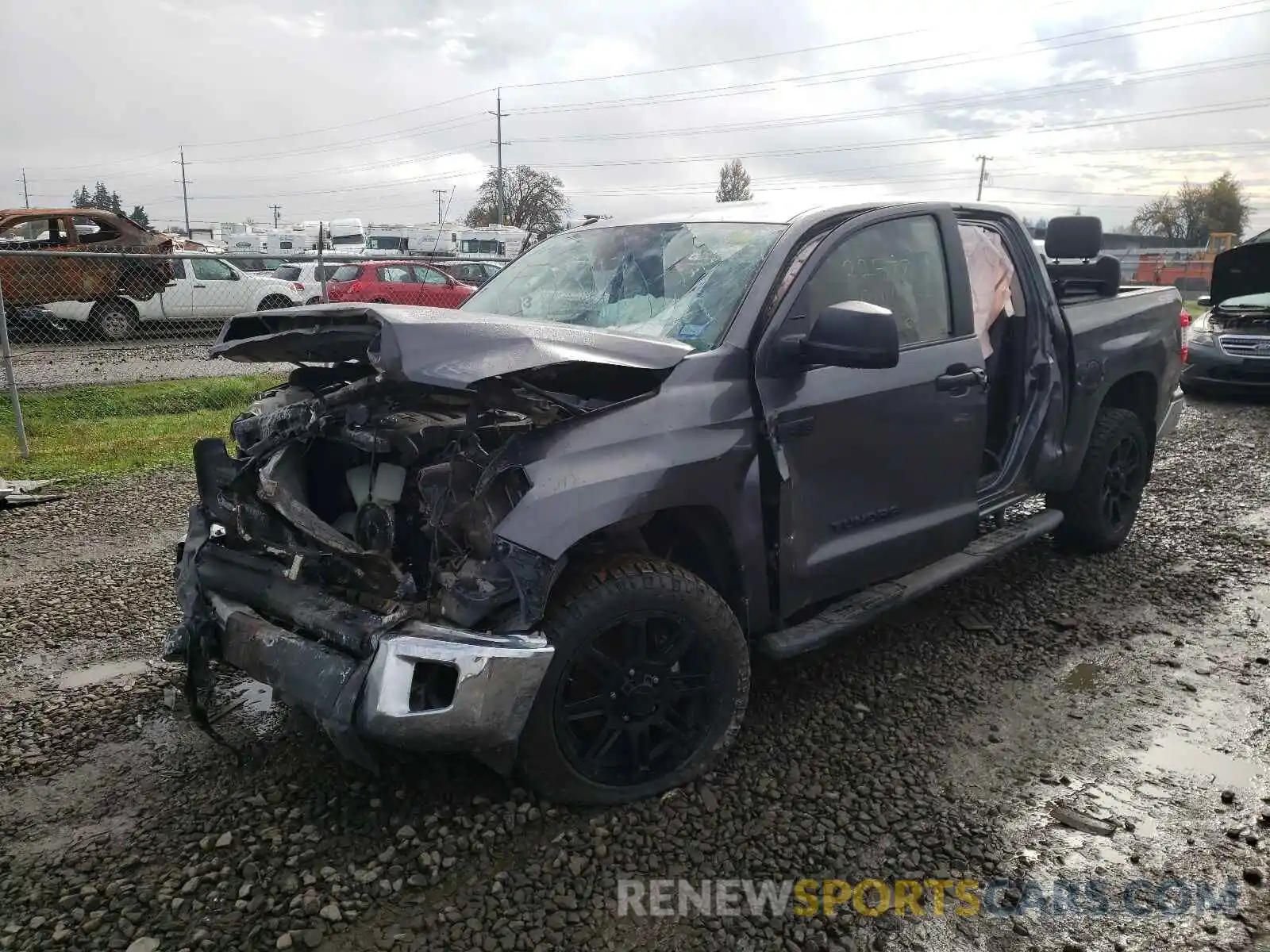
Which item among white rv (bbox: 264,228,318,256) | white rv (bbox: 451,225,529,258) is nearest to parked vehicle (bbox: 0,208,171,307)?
white rv (bbox: 451,225,529,258)

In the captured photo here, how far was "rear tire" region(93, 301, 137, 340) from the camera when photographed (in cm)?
1153

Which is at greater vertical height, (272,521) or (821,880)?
(272,521)

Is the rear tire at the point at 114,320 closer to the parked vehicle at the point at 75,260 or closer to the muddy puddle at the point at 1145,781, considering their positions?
the parked vehicle at the point at 75,260

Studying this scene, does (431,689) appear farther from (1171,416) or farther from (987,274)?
(1171,416)

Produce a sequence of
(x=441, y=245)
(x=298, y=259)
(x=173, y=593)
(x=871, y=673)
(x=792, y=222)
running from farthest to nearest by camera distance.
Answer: (x=441, y=245) → (x=298, y=259) → (x=173, y=593) → (x=871, y=673) → (x=792, y=222)

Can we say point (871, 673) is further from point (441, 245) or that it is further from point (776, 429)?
point (441, 245)

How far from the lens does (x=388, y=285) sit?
16703mm

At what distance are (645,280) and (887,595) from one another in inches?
59.4

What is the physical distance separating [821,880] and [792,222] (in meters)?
2.22

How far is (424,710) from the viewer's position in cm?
243

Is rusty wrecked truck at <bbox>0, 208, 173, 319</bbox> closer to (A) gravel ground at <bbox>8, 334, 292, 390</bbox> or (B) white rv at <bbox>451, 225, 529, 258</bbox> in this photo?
(A) gravel ground at <bbox>8, 334, 292, 390</bbox>

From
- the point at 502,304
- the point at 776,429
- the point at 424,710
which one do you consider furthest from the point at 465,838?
the point at 502,304

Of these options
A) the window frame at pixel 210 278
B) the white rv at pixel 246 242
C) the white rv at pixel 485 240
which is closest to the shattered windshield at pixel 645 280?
the window frame at pixel 210 278

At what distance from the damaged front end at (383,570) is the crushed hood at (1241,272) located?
11132mm
